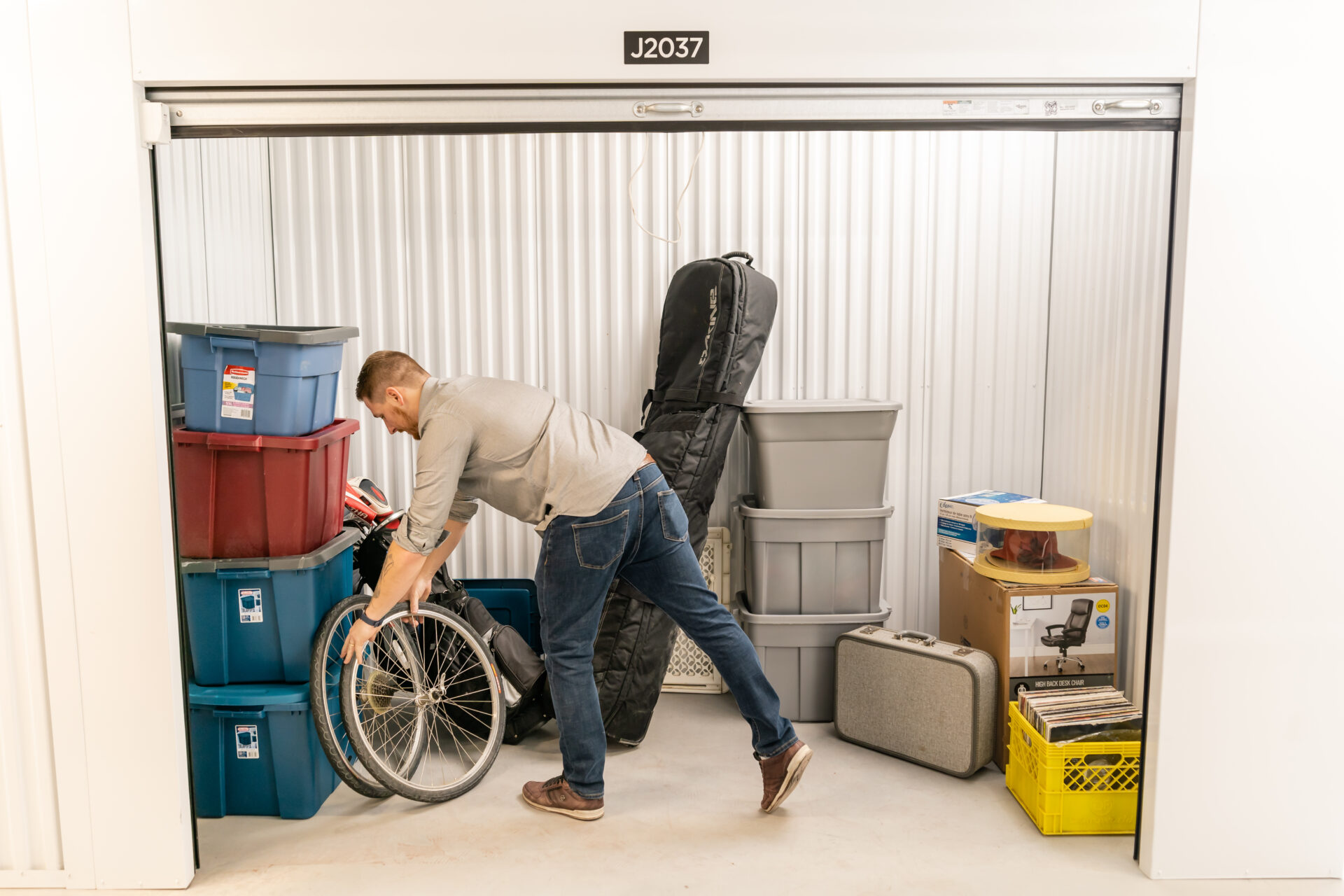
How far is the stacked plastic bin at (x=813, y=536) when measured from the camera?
3.71m

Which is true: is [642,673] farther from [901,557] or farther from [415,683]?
[901,557]

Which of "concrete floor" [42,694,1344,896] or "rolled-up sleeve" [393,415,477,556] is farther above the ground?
"rolled-up sleeve" [393,415,477,556]

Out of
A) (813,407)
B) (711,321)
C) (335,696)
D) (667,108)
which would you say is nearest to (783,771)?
(813,407)

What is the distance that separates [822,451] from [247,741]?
2211mm

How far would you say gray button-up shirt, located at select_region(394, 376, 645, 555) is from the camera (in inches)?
106

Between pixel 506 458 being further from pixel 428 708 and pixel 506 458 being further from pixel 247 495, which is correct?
pixel 428 708

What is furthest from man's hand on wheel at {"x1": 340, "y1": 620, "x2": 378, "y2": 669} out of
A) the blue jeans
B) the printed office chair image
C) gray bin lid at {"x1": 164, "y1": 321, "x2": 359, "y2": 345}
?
the printed office chair image

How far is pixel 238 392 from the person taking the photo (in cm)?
291

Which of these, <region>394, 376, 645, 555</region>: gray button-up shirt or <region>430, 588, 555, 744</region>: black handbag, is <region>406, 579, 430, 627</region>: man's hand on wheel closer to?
<region>394, 376, 645, 555</region>: gray button-up shirt

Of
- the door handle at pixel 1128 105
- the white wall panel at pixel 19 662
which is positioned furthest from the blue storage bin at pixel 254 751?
the door handle at pixel 1128 105

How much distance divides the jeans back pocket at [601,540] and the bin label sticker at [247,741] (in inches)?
47.1

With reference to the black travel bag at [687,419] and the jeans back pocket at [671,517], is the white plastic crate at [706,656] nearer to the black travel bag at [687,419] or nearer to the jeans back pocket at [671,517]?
the black travel bag at [687,419]

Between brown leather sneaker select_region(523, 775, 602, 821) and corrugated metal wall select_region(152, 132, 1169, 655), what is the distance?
1429 mm

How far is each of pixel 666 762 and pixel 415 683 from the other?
92 centimetres
